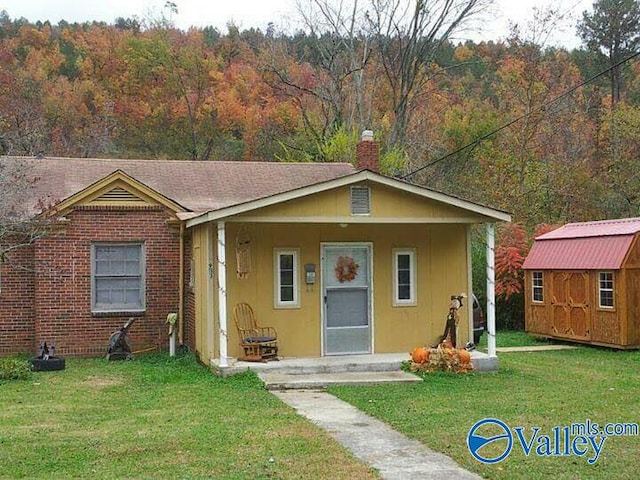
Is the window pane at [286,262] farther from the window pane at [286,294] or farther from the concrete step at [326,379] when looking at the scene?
the concrete step at [326,379]

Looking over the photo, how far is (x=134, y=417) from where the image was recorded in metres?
9.12

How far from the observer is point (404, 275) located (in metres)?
14.0

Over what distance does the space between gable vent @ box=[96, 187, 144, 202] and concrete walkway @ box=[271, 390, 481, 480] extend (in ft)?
21.2

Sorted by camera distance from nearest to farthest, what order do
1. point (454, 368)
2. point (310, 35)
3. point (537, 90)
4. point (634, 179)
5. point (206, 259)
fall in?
point (454, 368) → point (206, 259) → point (634, 179) → point (537, 90) → point (310, 35)

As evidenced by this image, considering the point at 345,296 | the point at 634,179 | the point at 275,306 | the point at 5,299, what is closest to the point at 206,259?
the point at 275,306

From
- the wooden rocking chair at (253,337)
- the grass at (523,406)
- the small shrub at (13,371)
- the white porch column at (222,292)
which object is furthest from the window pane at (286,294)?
the small shrub at (13,371)

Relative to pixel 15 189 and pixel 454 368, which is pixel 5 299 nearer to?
pixel 15 189

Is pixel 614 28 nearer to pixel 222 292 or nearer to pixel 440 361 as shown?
pixel 440 361

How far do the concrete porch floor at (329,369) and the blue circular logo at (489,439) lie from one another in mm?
3049

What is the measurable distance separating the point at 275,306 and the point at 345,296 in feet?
4.15

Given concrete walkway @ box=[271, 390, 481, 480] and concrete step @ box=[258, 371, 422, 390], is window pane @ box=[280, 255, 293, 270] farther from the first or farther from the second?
concrete walkway @ box=[271, 390, 481, 480]

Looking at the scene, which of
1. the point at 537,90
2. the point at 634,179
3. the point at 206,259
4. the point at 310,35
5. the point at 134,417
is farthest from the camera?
the point at 310,35

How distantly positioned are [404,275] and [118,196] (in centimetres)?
580

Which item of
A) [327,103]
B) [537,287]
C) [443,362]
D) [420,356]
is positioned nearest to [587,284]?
[537,287]
